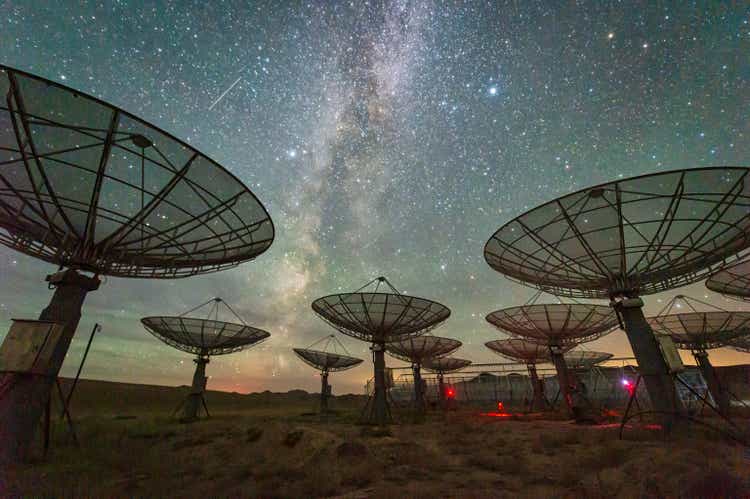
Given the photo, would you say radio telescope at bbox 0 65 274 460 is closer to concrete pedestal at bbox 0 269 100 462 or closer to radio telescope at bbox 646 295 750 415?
concrete pedestal at bbox 0 269 100 462

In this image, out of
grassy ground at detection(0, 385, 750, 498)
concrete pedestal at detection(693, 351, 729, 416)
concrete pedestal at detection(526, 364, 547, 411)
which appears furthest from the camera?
concrete pedestal at detection(526, 364, 547, 411)

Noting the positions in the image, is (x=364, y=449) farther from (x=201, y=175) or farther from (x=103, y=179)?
(x=103, y=179)

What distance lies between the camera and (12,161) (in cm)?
1050

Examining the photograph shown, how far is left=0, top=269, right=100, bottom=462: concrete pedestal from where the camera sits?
413 inches

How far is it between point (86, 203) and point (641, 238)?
22.3 m

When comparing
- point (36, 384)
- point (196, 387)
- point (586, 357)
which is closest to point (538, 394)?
point (586, 357)

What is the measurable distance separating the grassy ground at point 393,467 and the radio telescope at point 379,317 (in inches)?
342

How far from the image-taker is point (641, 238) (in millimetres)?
14148

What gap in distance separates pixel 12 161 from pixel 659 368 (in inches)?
966

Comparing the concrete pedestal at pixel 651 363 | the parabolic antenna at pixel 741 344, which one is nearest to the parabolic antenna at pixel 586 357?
the parabolic antenna at pixel 741 344

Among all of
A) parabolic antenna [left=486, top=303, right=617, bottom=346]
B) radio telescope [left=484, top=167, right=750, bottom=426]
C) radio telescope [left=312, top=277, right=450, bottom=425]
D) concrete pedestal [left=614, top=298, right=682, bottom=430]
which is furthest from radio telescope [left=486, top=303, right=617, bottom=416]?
concrete pedestal [left=614, top=298, right=682, bottom=430]

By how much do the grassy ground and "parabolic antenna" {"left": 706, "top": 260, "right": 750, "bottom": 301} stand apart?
15.2 meters

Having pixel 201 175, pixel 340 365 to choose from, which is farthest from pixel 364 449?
pixel 340 365

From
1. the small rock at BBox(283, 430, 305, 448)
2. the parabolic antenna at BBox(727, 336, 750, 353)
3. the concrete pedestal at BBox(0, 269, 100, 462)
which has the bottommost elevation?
the small rock at BBox(283, 430, 305, 448)
